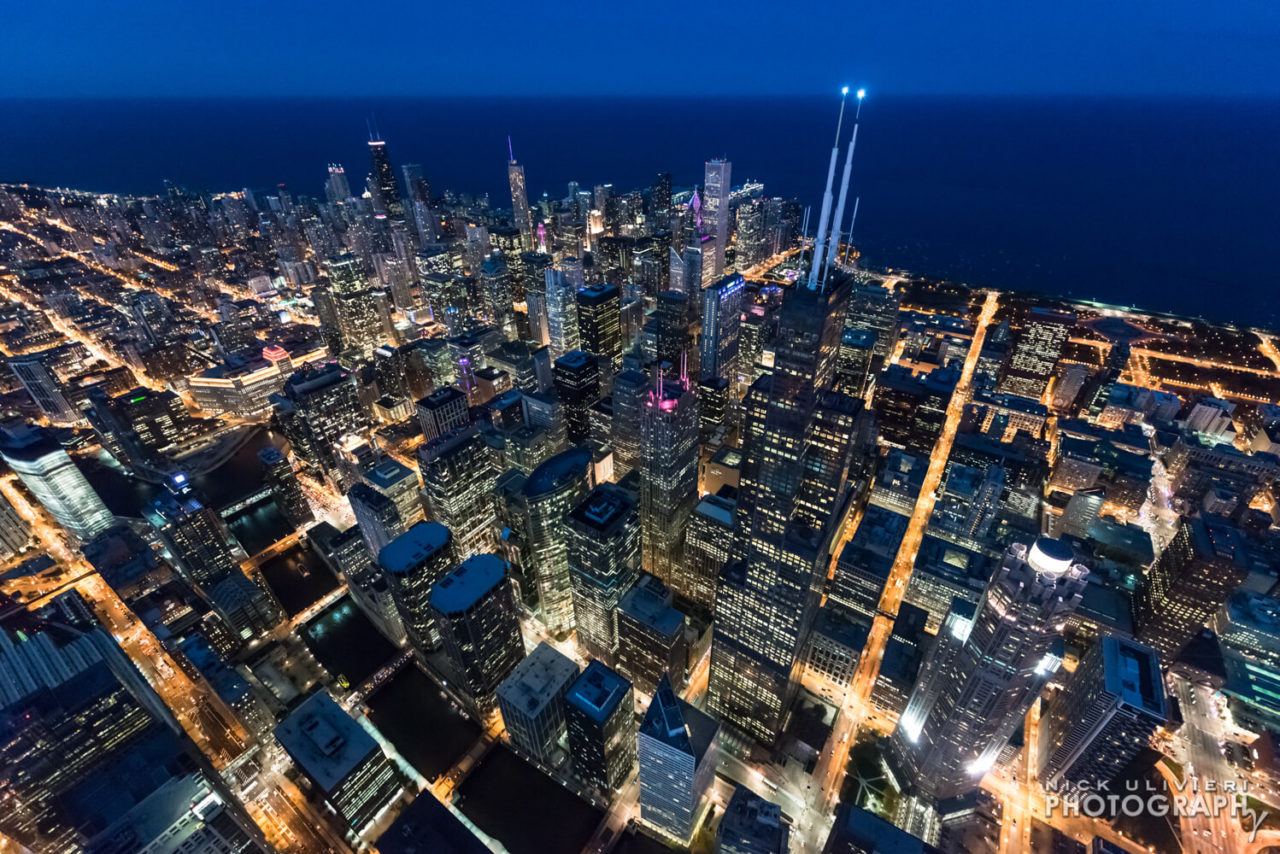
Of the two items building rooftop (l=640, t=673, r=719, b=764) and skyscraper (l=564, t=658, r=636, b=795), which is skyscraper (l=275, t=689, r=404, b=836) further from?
building rooftop (l=640, t=673, r=719, b=764)

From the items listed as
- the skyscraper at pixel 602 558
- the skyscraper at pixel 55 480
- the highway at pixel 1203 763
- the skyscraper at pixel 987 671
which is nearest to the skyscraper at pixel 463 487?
the skyscraper at pixel 602 558

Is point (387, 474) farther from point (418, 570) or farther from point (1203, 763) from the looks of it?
point (1203, 763)

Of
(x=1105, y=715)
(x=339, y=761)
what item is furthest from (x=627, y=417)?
(x=1105, y=715)

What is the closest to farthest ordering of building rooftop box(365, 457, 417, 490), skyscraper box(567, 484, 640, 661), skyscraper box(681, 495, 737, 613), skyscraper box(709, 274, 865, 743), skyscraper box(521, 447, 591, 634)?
1. skyscraper box(709, 274, 865, 743)
2. skyscraper box(567, 484, 640, 661)
3. skyscraper box(521, 447, 591, 634)
4. skyscraper box(681, 495, 737, 613)
5. building rooftop box(365, 457, 417, 490)

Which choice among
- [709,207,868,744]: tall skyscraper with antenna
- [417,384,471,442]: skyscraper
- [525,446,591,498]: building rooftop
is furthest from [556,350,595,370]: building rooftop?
[709,207,868,744]: tall skyscraper with antenna

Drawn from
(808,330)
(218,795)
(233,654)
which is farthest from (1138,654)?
(233,654)

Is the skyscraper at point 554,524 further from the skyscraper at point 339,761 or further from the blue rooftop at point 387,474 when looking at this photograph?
the skyscraper at point 339,761
